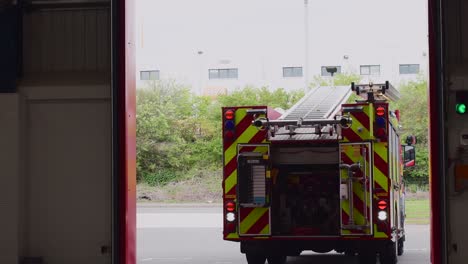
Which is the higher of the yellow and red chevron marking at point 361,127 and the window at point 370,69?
the window at point 370,69

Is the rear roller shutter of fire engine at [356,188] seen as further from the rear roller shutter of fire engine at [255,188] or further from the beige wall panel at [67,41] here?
the beige wall panel at [67,41]

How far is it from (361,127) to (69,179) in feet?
15.2

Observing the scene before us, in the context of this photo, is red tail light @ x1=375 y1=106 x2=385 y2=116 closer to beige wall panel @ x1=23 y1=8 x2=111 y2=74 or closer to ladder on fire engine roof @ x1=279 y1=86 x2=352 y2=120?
ladder on fire engine roof @ x1=279 y1=86 x2=352 y2=120

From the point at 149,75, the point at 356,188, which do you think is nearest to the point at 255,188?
the point at 356,188

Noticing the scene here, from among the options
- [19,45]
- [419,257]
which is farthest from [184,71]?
[19,45]

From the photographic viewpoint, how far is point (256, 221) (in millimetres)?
11398

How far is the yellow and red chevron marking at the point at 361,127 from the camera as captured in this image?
36.5ft

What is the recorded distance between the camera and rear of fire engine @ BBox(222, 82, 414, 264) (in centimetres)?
1102

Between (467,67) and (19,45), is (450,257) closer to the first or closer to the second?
(467,67)

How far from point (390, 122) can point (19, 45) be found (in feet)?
19.0

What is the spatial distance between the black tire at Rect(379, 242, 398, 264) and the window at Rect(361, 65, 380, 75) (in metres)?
33.4

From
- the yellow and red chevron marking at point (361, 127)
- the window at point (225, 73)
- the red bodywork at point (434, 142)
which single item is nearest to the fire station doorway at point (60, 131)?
the red bodywork at point (434, 142)

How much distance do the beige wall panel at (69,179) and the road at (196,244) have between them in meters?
7.05

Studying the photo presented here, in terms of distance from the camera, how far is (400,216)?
13.3m
